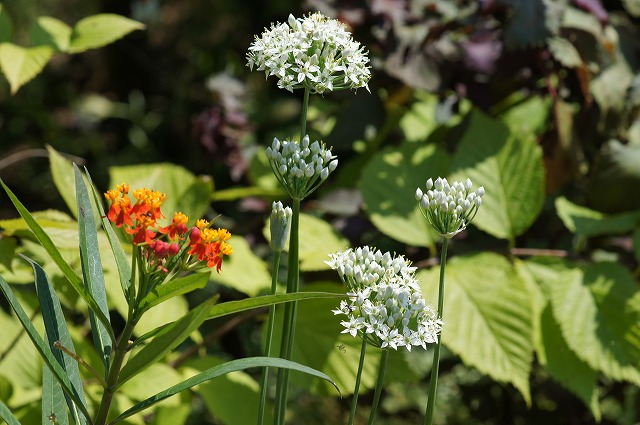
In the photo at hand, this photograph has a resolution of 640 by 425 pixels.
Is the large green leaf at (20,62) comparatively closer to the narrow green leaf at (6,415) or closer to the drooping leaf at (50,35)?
the drooping leaf at (50,35)

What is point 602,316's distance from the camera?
1.28m

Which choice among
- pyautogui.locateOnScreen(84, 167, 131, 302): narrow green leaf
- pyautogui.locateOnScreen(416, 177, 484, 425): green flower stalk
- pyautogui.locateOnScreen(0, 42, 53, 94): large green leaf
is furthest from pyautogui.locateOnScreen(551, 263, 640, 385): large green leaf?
pyautogui.locateOnScreen(0, 42, 53, 94): large green leaf

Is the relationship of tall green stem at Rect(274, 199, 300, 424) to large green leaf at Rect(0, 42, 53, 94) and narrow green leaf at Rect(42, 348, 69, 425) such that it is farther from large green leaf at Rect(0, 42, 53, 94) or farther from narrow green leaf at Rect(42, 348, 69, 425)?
large green leaf at Rect(0, 42, 53, 94)

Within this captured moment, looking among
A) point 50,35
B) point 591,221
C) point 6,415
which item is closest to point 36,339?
point 6,415

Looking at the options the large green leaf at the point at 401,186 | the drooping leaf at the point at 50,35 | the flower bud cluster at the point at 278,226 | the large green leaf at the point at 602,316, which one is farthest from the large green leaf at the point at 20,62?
the large green leaf at the point at 602,316

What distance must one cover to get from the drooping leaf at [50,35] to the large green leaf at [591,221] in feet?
2.73

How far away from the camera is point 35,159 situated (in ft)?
8.70

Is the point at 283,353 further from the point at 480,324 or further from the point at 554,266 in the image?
→ the point at 554,266

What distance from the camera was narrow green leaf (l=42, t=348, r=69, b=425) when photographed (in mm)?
731

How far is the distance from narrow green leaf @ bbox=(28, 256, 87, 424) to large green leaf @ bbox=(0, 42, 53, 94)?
1.91 ft

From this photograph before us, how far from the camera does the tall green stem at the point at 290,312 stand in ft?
2.45

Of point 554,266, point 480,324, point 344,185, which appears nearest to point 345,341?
point 480,324

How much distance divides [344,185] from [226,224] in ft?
0.82

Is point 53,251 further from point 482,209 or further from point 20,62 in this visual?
point 482,209
